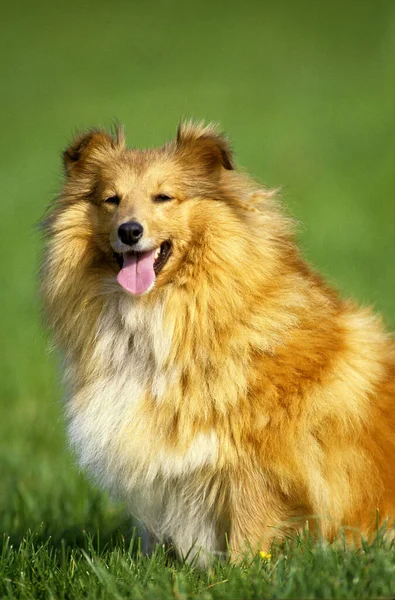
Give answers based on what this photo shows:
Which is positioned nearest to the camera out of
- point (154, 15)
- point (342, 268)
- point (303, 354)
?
point (303, 354)

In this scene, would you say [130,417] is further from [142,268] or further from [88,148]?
[88,148]

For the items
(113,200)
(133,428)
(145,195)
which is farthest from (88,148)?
(133,428)

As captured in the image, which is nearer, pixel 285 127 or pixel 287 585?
pixel 287 585

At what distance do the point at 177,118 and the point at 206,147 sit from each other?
1862 cm

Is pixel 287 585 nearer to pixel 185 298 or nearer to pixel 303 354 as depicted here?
pixel 303 354

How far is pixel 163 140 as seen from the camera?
19531 millimetres

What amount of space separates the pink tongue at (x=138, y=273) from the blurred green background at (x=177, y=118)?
0.81 meters

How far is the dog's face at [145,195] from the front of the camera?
5.13m

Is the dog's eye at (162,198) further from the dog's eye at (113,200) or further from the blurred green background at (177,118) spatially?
the blurred green background at (177,118)

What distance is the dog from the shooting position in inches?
197

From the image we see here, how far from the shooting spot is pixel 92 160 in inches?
219

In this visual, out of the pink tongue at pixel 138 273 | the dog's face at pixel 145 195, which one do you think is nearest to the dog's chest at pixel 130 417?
the pink tongue at pixel 138 273

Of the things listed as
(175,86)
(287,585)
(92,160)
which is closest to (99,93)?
(175,86)

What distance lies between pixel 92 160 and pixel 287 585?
2.68m
